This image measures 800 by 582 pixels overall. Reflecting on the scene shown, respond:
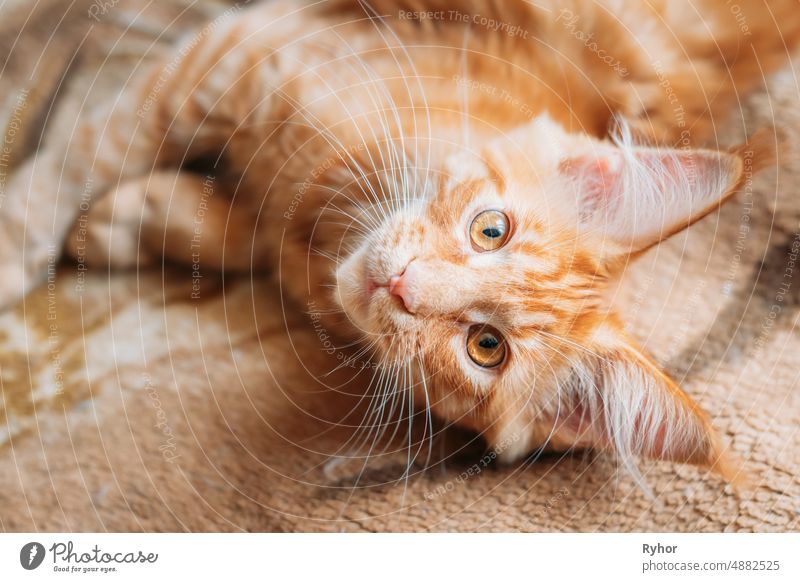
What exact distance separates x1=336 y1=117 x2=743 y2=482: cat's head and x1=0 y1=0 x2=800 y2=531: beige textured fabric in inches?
3.1

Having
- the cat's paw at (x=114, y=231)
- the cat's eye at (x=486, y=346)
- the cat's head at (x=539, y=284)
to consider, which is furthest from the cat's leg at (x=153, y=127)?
the cat's eye at (x=486, y=346)

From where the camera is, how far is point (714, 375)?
3.07 ft

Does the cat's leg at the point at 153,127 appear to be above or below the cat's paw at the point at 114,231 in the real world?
above

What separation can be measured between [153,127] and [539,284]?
1.79 ft

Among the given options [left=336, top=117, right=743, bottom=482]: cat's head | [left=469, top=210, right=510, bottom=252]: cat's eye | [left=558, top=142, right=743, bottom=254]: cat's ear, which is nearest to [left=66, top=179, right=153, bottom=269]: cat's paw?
[left=336, top=117, right=743, bottom=482]: cat's head

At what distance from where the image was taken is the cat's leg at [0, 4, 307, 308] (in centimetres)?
86

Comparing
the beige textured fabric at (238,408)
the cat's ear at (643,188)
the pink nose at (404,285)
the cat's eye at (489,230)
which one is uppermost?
the cat's ear at (643,188)

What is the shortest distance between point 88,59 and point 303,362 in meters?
0.49

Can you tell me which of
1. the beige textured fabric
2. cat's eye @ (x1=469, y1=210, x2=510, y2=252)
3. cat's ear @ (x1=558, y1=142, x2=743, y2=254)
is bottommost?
the beige textured fabric

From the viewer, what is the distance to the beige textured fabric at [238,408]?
2.78 ft

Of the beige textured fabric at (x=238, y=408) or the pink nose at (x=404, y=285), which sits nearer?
the pink nose at (x=404, y=285)

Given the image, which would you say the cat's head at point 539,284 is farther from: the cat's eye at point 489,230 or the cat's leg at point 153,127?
the cat's leg at point 153,127

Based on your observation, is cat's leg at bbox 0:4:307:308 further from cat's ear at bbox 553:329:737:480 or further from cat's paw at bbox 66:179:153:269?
cat's ear at bbox 553:329:737:480
